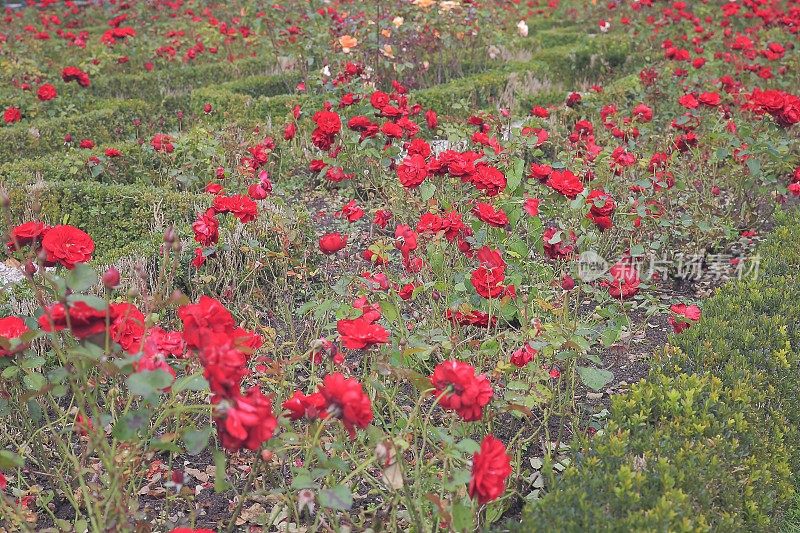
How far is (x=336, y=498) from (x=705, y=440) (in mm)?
1282

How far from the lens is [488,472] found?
178 cm

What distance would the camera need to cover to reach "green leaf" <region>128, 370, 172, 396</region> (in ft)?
5.52

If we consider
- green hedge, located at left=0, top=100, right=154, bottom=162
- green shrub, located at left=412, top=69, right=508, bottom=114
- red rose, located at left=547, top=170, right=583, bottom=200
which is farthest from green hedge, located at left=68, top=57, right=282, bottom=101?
red rose, located at left=547, top=170, right=583, bottom=200

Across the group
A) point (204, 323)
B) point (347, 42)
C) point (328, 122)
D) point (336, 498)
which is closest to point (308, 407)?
point (336, 498)

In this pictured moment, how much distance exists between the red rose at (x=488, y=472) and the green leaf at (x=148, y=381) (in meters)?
0.67

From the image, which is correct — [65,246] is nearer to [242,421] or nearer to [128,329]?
[128,329]

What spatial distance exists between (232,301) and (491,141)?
5.27 ft

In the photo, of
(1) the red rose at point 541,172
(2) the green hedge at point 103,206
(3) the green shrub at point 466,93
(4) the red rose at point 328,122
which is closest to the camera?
(1) the red rose at point 541,172

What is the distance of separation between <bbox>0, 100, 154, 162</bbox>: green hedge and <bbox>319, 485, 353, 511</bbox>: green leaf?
5772 mm

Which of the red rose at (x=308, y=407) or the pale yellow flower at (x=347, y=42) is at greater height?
the red rose at (x=308, y=407)

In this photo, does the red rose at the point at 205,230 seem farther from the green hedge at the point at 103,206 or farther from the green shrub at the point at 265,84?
the green shrub at the point at 265,84

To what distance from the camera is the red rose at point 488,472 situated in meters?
1.76

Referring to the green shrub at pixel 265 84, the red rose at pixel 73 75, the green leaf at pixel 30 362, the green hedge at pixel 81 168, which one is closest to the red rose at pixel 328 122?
the green leaf at pixel 30 362

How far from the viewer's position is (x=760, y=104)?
402 cm
